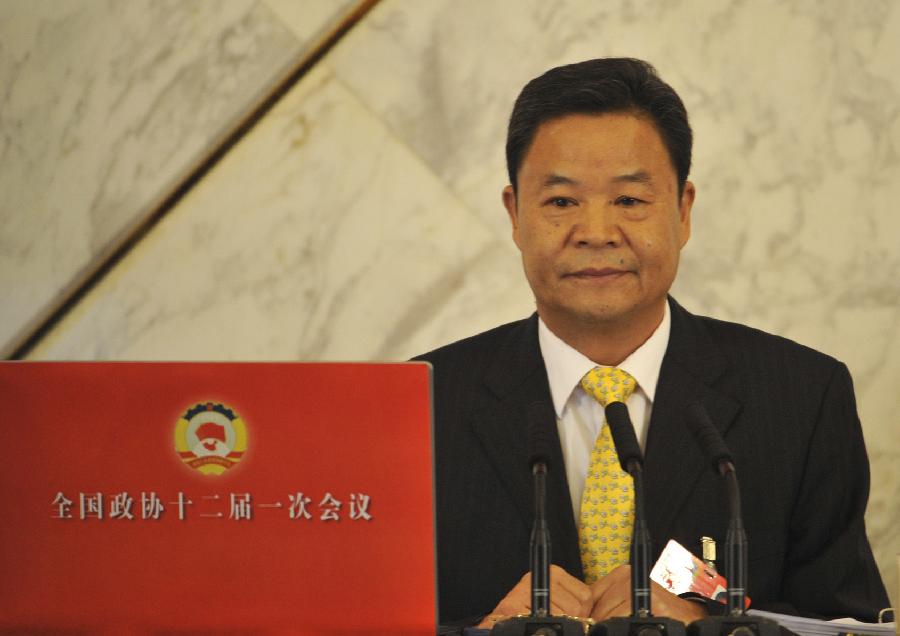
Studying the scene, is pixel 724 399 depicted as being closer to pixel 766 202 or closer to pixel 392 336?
pixel 766 202

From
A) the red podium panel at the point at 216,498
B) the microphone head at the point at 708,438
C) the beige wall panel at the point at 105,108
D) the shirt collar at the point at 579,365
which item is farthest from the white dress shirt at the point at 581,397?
the beige wall panel at the point at 105,108

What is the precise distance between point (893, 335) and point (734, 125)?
567 mm

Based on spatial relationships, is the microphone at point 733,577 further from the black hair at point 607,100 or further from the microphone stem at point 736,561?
the black hair at point 607,100

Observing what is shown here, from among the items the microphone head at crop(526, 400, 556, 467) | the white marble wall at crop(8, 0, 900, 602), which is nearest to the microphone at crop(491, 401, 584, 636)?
the microphone head at crop(526, 400, 556, 467)

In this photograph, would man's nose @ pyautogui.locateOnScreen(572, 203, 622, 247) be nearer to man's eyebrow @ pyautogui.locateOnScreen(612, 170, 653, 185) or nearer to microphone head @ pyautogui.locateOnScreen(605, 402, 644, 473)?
man's eyebrow @ pyautogui.locateOnScreen(612, 170, 653, 185)

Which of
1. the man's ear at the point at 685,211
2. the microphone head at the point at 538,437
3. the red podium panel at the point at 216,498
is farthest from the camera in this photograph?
the man's ear at the point at 685,211

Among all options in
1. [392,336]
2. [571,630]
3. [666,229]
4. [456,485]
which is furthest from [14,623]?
[392,336]

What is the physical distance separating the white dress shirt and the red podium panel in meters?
0.80

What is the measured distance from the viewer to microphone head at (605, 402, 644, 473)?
131 centimetres

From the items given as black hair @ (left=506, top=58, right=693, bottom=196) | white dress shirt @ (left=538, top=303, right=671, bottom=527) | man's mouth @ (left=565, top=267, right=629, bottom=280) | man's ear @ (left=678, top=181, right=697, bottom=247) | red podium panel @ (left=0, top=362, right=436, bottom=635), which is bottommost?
red podium panel @ (left=0, top=362, right=436, bottom=635)

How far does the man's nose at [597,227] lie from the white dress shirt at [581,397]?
0.65 feet

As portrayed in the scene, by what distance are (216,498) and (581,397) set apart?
945 mm

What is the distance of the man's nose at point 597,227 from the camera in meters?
2.00

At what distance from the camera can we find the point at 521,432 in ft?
6.74
